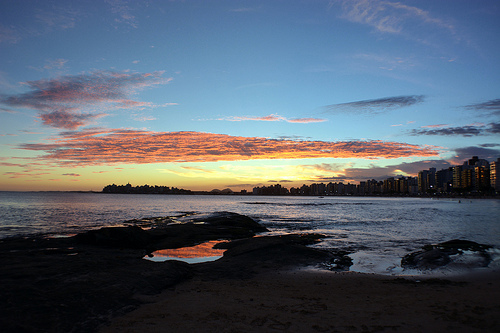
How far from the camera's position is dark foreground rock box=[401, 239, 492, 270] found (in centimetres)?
1558

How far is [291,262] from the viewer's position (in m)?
16.1

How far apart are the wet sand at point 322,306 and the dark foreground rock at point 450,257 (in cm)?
298

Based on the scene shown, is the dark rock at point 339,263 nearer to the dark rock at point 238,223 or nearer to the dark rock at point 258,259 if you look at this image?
the dark rock at point 258,259

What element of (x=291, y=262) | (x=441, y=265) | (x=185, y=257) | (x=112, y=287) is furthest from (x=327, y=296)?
(x=185, y=257)

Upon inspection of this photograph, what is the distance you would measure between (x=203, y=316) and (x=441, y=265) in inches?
544

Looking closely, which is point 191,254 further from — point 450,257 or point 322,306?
point 450,257

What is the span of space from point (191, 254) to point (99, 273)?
8.87 meters

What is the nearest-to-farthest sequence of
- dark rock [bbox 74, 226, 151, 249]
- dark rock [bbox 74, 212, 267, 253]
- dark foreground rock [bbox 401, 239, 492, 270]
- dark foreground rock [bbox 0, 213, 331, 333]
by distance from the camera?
dark foreground rock [bbox 0, 213, 331, 333], dark foreground rock [bbox 401, 239, 492, 270], dark rock [bbox 74, 226, 151, 249], dark rock [bbox 74, 212, 267, 253]

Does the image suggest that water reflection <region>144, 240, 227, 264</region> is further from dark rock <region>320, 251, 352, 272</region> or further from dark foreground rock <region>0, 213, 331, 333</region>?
dark rock <region>320, 251, 352, 272</region>

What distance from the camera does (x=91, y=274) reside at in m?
10.6

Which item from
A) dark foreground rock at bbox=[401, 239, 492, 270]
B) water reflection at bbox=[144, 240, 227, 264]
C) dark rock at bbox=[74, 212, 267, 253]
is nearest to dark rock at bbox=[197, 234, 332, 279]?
water reflection at bbox=[144, 240, 227, 264]

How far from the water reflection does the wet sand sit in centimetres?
571

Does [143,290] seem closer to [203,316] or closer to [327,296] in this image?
[203,316]

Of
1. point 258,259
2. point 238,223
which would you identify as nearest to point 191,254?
point 258,259
